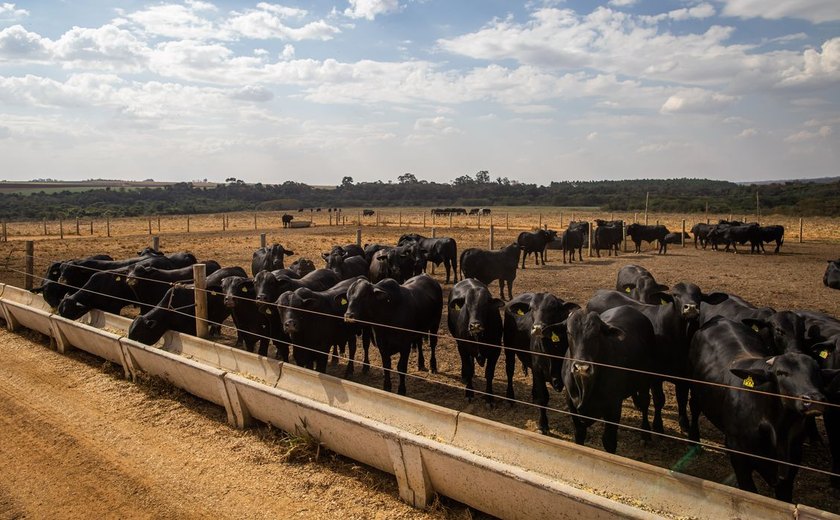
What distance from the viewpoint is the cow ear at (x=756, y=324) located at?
6723 millimetres

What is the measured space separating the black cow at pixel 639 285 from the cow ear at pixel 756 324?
4.98 feet

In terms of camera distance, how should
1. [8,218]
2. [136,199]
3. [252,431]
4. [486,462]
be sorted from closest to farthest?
[486,462], [252,431], [8,218], [136,199]

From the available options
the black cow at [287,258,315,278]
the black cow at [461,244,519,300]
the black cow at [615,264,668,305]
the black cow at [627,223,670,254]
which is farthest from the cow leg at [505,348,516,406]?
the black cow at [627,223,670,254]

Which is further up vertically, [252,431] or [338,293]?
[338,293]

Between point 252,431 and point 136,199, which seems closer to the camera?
point 252,431

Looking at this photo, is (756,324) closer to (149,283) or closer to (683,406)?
(683,406)

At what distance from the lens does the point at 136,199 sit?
4589 inches

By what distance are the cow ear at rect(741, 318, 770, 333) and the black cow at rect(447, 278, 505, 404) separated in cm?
304

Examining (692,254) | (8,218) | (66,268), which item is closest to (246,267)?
(66,268)

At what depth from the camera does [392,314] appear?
8727 mm

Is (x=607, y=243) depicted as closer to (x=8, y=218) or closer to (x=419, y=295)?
(x=419, y=295)

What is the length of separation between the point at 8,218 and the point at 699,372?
77294 millimetres

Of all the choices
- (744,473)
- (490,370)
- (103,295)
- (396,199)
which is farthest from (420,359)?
(396,199)

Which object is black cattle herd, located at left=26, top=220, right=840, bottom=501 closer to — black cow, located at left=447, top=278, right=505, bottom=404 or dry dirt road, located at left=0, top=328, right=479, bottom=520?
black cow, located at left=447, top=278, right=505, bottom=404
